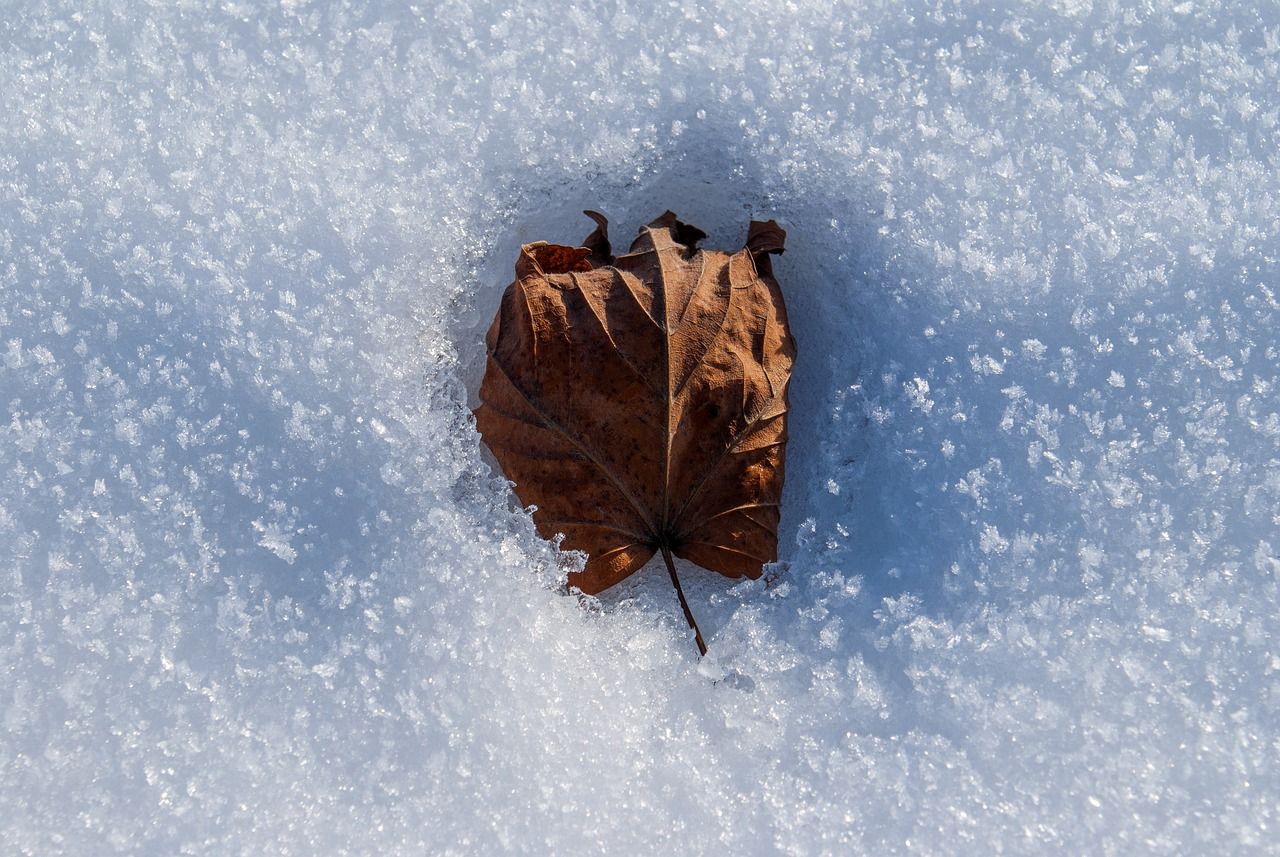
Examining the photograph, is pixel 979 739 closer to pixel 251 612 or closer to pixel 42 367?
pixel 251 612

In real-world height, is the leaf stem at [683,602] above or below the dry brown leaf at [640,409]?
below


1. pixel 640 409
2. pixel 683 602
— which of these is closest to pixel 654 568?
pixel 683 602

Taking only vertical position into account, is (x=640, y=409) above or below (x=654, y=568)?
above

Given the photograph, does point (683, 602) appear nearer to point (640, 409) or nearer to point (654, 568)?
point (654, 568)

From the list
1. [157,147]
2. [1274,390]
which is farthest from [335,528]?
[1274,390]
